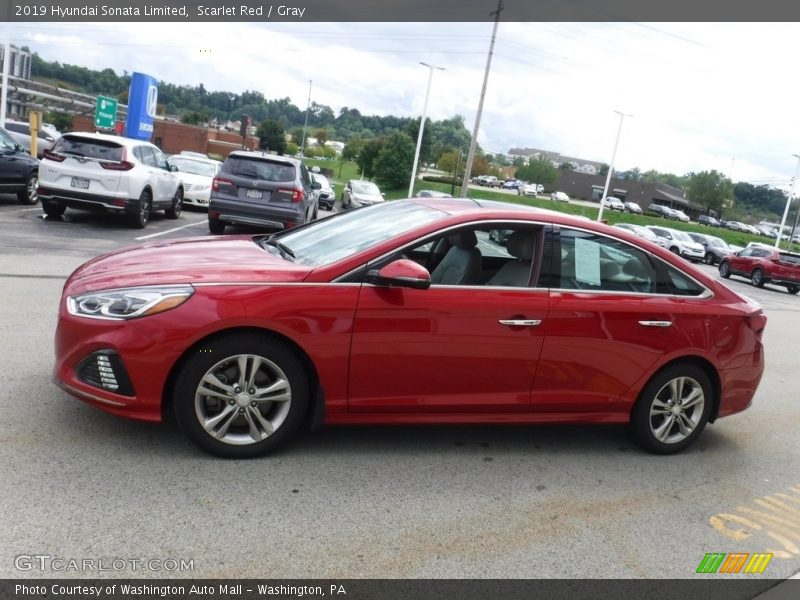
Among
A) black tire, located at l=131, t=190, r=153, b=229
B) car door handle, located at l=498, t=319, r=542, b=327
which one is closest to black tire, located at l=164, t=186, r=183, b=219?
black tire, located at l=131, t=190, r=153, b=229

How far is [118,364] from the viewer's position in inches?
149

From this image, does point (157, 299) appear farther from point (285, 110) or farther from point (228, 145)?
point (285, 110)

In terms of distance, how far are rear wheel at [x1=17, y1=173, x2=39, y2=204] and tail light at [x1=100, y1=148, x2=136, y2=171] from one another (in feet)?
9.72

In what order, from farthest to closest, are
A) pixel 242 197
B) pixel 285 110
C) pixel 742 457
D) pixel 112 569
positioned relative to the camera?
pixel 285 110, pixel 242 197, pixel 742 457, pixel 112 569

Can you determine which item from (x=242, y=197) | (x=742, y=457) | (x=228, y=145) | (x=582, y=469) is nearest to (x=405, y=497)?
(x=582, y=469)

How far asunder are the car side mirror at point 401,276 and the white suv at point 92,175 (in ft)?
34.3

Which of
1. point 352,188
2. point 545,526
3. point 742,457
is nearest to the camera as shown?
point 545,526

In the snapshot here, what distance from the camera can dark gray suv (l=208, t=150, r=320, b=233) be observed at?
13.5 metres

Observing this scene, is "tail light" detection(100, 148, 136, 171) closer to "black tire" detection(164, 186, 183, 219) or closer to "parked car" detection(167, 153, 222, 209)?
"black tire" detection(164, 186, 183, 219)

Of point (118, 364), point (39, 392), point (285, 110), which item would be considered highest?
point (285, 110)

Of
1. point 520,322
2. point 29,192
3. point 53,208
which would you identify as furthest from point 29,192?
point 520,322

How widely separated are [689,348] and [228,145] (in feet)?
291

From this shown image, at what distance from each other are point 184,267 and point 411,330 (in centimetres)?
140

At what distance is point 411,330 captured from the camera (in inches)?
163
